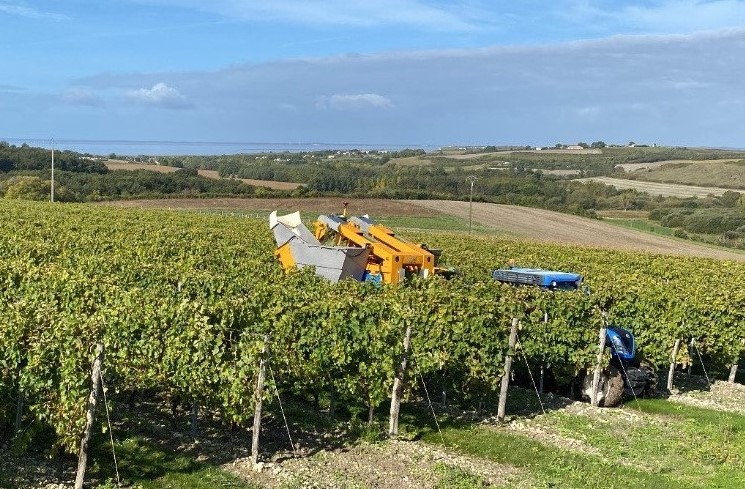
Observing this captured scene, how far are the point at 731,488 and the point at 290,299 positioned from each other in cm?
764

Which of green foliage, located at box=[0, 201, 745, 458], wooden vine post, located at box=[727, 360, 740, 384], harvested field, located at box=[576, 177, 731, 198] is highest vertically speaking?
harvested field, located at box=[576, 177, 731, 198]

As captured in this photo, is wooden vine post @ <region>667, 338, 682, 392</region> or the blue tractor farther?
wooden vine post @ <region>667, 338, 682, 392</region>

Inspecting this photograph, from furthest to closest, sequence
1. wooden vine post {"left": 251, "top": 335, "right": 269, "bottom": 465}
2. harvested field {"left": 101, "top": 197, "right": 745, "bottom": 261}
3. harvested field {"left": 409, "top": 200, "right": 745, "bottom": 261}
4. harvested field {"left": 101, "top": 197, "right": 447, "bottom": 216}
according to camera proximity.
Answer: harvested field {"left": 101, "top": 197, "right": 447, "bottom": 216} < harvested field {"left": 101, "top": 197, "right": 745, "bottom": 261} < harvested field {"left": 409, "top": 200, "right": 745, "bottom": 261} < wooden vine post {"left": 251, "top": 335, "right": 269, "bottom": 465}

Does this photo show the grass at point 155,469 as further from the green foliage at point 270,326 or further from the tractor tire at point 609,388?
the tractor tire at point 609,388

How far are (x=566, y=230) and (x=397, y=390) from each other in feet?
155

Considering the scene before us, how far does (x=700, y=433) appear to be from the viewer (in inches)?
507

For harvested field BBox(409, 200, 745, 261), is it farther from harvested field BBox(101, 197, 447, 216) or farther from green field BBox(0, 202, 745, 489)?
green field BBox(0, 202, 745, 489)

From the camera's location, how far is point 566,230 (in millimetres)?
56406

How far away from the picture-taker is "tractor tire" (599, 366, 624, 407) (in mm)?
14102

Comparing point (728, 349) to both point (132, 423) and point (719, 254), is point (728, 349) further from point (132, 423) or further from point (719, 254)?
point (719, 254)

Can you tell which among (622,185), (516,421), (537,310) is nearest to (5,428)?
(516,421)

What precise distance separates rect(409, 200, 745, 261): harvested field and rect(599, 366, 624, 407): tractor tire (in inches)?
1227

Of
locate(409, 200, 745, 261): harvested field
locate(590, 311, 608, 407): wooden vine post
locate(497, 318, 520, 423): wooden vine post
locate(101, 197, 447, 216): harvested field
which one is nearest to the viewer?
locate(497, 318, 520, 423): wooden vine post

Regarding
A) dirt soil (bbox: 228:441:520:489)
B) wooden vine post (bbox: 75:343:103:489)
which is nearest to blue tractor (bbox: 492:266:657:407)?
dirt soil (bbox: 228:441:520:489)
